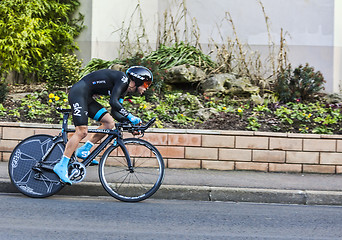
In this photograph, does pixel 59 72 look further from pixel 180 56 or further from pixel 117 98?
pixel 117 98

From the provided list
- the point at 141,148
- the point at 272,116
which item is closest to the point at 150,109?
the point at 272,116

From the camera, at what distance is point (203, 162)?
26.2 feet

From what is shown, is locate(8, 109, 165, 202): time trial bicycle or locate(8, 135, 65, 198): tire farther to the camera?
locate(8, 135, 65, 198): tire

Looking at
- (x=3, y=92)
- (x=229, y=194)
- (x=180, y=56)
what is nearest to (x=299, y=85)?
(x=180, y=56)

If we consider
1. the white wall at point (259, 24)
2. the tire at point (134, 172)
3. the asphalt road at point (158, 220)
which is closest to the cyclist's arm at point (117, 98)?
the tire at point (134, 172)

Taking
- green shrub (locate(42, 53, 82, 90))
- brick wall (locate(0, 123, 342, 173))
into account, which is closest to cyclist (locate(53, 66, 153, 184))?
brick wall (locate(0, 123, 342, 173))

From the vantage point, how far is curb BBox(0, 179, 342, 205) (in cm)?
647

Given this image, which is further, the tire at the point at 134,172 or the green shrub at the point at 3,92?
the green shrub at the point at 3,92

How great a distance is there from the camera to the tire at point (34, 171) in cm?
611

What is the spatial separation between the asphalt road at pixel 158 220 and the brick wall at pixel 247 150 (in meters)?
1.70

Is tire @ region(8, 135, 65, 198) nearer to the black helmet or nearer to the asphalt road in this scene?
the asphalt road

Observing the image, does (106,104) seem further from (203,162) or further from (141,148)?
(141,148)

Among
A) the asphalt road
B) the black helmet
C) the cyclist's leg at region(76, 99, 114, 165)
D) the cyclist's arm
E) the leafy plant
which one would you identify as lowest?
the asphalt road

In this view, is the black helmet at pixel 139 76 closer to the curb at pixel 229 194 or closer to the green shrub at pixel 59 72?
the curb at pixel 229 194
